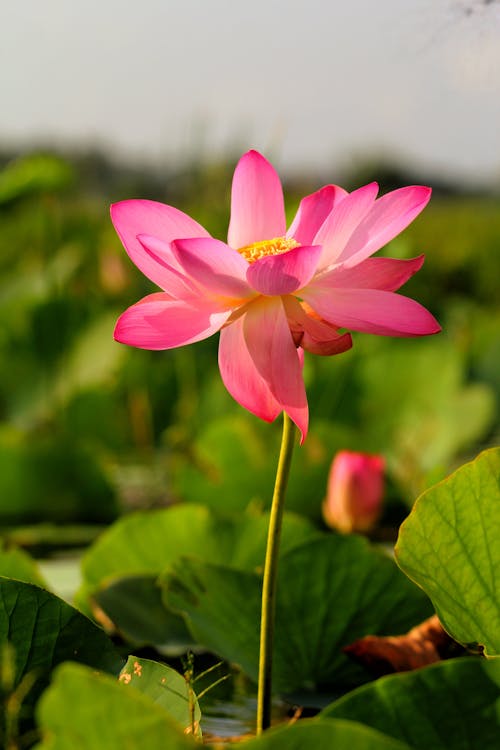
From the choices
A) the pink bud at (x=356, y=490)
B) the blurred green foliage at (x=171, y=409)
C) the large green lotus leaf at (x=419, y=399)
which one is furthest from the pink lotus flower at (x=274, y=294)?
the large green lotus leaf at (x=419, y=399)

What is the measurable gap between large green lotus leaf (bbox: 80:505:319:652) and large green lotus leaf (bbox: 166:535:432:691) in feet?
0.40

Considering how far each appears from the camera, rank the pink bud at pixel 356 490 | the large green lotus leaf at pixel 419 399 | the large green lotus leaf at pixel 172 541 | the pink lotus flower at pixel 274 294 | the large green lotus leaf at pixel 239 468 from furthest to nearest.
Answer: the large green lotus leaf at pixel 419 399 < the large green lotus leaf at pixel 239 468 < the pink bud at pixel 356 490 < the large green lotus leaf at pixel 172 541 < the pink lotus flower at pixel 274 294

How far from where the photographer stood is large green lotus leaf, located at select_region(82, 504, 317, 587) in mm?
885

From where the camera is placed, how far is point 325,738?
1.21 ft

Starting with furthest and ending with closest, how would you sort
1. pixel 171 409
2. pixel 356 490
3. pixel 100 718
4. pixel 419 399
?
pixel 171 409 < pixel 419 399 < pixel 356 490 < pixel 100 718

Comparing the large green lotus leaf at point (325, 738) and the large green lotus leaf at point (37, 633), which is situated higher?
the large green lotus leaf at point (325, 738)

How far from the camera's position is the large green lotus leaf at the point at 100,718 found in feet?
1.16

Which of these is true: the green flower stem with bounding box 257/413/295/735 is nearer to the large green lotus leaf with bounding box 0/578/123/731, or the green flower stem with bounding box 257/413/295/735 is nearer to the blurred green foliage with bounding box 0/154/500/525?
the large green lotus leaf with bounding box 0/578/123/731

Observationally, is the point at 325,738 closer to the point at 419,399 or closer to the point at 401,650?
the point at 401,650

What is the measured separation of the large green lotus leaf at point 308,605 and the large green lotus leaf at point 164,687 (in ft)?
0.64

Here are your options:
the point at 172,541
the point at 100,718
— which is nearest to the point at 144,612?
the point at 172,541

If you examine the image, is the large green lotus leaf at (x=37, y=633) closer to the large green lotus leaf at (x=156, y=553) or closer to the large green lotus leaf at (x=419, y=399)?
the large green lotus leaf at (x=156, y=553)

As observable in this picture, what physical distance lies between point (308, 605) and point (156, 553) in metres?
0.26

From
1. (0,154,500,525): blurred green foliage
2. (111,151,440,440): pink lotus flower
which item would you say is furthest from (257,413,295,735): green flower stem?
(0,154,500,525): blurred green foliage
